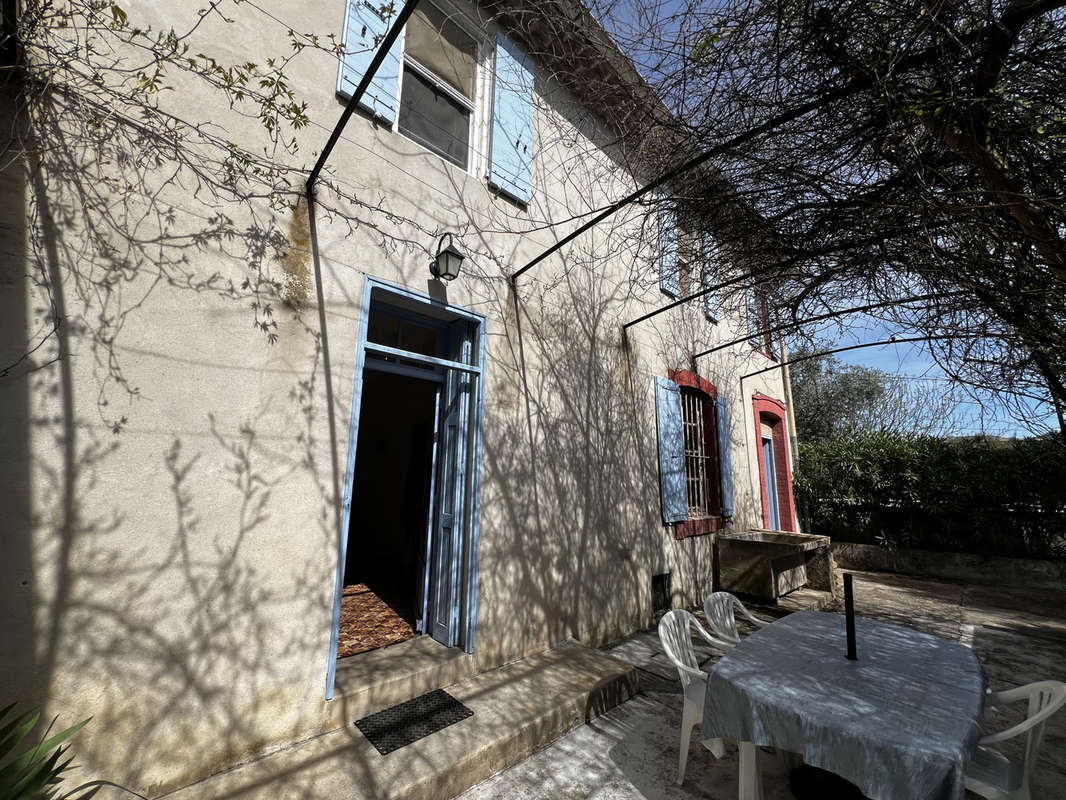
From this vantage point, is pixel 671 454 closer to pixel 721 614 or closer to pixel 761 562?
pixel 761 562

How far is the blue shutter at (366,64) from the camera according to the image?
293 cm

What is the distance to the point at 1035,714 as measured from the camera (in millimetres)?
1806

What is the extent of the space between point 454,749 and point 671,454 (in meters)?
3.78

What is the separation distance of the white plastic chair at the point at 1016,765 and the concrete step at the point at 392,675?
2.55 metres

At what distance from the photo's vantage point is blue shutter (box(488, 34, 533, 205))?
12.5 ft

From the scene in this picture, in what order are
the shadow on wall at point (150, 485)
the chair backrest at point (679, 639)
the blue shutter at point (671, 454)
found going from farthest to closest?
the blue shutter at point (671, 454) → the chair backrest at point (679, 639) → the shadow on wall at point (150, 485)

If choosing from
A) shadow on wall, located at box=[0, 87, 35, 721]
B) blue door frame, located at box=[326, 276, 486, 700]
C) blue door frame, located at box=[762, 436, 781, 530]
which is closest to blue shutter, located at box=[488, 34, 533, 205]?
blue door frame, located at box=[326, 276, 486, 700]

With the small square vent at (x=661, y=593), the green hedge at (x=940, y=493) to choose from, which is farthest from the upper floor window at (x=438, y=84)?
the green hedge at (x=940, y=493)

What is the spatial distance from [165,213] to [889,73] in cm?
344

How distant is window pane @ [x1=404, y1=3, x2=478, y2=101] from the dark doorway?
108 inches

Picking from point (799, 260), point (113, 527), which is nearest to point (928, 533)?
point (799, 260)

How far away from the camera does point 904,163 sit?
7.34 ft

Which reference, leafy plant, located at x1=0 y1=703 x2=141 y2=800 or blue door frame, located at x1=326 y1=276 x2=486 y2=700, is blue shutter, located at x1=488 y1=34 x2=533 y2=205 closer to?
blue door frame, located at x1=326 y1=276 x2=486 y2=700

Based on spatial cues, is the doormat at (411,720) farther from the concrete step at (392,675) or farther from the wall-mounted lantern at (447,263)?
the wall-mounted lantern at (447,263)
